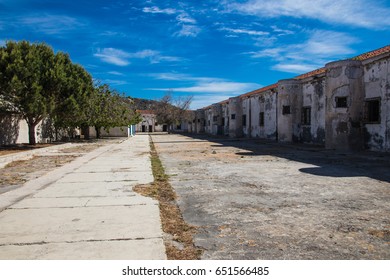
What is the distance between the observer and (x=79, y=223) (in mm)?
3822

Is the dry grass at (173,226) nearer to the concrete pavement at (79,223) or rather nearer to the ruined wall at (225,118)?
the concrete pavement at (79,223)

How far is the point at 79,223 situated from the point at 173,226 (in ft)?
3.72

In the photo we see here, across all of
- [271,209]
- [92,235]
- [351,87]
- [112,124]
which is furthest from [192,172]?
[112,124]

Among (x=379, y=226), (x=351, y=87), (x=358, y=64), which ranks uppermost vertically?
(x=358, y=64)

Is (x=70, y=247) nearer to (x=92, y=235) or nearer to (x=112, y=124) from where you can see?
(x=92, y=235)

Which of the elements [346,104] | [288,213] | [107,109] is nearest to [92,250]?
[288,213]

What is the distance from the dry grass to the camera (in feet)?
9.60

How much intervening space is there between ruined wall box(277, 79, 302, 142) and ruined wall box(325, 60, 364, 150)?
562cm

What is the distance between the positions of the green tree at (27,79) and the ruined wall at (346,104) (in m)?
14.2

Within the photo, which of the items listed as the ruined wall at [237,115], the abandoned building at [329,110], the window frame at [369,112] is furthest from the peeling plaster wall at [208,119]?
the window frame at [369,112]

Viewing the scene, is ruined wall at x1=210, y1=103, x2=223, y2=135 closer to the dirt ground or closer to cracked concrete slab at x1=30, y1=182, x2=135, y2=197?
the dirt ground

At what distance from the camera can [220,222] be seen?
3.91 meters

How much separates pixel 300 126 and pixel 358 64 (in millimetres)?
6858

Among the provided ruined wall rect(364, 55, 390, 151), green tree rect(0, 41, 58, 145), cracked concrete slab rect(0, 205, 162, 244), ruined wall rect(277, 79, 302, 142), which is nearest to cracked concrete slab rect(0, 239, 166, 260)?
cracked concrete slab rect(0, 205, 162, 244)
